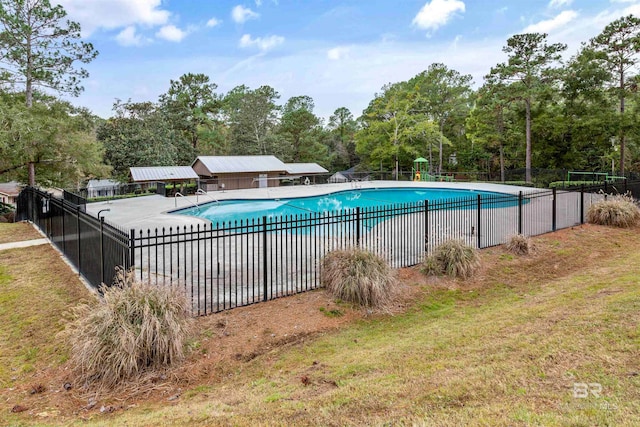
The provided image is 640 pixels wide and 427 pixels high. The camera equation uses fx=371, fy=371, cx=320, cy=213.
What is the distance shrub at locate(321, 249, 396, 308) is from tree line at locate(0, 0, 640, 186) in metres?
14.1

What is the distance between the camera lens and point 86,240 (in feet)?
21.5

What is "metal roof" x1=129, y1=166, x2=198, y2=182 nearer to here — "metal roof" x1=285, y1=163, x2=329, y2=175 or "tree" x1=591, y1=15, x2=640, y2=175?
"metal roof" x1=285, y1=163, x2=329, y2=175

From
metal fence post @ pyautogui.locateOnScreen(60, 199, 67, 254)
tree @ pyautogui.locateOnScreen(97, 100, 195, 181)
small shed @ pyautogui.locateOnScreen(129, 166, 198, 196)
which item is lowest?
metal fence post @ pyautogui.locateOnScreen(60, 199, 67, 254)

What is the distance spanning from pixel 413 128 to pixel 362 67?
8273 mm

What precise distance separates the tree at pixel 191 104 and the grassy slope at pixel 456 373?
39263mm

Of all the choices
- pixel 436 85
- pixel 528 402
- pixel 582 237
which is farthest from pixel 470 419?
pixel 436 85

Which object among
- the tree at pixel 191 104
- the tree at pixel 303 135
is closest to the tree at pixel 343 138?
the tree at pixel 303 135

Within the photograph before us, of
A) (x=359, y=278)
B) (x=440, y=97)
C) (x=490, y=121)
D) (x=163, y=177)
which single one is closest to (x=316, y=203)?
(x=163, y=177)

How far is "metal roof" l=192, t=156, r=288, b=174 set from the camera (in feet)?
94.9

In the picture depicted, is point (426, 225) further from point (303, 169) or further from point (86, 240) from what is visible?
point (303, 169)

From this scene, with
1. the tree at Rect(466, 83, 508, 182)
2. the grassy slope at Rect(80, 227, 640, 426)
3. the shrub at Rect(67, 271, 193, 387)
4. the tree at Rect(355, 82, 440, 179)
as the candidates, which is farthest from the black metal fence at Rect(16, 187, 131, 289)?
the tree at Rect(355, 82, 440, 179)

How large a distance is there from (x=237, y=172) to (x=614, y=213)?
24047 mm

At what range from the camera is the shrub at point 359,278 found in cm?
551

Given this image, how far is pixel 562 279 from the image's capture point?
6535mm
